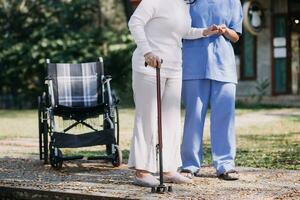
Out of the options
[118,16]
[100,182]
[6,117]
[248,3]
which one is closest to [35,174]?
[100,182]

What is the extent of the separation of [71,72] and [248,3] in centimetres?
987

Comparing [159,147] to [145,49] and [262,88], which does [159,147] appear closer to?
[145,49]

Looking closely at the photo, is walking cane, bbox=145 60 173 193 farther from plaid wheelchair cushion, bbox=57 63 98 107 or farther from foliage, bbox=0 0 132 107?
foliage, bbox=0 0 132 107

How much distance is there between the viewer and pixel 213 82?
216 inches

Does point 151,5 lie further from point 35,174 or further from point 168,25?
point 35,174

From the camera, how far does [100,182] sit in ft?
17.3

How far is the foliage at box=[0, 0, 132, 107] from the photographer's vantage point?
18.3 meters

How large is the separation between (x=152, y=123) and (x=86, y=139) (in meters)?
1.27

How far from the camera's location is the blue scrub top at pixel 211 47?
545 centimetres

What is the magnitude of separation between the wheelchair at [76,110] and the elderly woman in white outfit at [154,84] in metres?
1.11

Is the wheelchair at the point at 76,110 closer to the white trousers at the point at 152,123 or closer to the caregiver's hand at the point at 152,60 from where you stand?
the white trousers at the point at 152,123

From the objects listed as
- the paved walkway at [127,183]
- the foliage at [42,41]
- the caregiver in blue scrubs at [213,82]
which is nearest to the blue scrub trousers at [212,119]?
the caregiver in blue scrubs at [213,82]

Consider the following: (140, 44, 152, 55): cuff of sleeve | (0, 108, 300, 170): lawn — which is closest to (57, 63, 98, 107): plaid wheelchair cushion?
(0, 108, 300, 170): lawn

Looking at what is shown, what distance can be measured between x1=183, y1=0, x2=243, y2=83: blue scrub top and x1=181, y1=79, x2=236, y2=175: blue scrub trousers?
0.08 m
